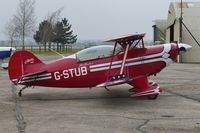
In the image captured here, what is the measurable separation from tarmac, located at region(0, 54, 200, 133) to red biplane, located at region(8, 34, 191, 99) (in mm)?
566

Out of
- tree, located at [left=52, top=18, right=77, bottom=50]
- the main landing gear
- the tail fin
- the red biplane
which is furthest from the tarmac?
tree, located at [left=52, top=18, right=77, bottom=50]

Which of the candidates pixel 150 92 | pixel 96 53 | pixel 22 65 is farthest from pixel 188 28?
pixel 22 65

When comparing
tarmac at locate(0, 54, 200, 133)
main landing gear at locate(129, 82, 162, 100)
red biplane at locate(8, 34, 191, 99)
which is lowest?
tarmac at locate(0, 54, 200, 133)

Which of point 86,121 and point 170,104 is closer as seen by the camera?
point 86,121

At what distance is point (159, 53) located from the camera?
43.0ft

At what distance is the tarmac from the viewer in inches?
334

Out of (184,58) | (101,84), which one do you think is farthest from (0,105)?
(184,58)

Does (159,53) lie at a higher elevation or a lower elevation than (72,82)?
higher

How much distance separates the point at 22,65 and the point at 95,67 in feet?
7.28

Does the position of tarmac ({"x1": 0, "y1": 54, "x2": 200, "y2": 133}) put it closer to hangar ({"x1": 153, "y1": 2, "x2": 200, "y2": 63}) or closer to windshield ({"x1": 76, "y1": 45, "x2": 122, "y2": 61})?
windshield ({"x1": 76, "y1": 45, "x2": 122, "y2": 61})

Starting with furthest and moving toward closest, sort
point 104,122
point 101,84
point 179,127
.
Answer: point 101,84
point 104,122
point 179,127

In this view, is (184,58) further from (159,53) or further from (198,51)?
(159,53)

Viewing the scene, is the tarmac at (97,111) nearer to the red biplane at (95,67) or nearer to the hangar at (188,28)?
the red biplane at (95,67)

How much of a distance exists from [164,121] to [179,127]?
0.64m
